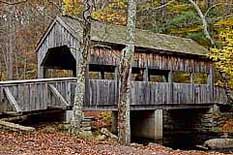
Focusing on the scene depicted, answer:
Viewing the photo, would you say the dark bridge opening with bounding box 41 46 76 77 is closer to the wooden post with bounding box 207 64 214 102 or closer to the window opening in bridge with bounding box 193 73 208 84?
the wooden post with bounding box 207 64 214 102

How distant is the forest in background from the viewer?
29.3 metres

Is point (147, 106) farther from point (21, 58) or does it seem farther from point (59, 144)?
point (21, 58)

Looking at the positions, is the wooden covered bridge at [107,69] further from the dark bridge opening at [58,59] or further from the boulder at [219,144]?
the boulder at [219,144]

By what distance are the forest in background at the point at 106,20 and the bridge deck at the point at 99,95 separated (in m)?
4.27

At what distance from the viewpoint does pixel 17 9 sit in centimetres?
3769

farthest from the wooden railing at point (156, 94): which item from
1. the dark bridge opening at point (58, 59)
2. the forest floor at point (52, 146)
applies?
the forest floor at point (52, 146)

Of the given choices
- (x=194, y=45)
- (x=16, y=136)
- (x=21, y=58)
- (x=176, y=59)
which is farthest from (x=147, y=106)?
(x=21, y=58)

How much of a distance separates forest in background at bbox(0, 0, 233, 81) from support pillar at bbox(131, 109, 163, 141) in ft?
22.5

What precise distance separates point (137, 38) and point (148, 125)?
487 centimetres

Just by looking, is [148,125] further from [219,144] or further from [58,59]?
[58,59]

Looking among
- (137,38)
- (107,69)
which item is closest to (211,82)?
(107,69)

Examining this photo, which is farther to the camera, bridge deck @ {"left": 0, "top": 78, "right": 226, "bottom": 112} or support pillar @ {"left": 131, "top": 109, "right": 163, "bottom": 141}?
support pillar @ {"left": 131, "top": 109, "right": 163, "bottom": 141}

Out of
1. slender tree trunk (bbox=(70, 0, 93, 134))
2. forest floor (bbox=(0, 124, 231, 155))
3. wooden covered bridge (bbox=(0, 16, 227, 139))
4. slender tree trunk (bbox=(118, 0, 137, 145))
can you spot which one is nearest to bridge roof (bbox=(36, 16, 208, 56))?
wooden covered bridge (bbox=(0, 16, 227, 139))

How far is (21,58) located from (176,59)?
19.3 meters
